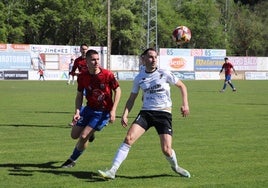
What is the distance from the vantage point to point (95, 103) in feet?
28.5

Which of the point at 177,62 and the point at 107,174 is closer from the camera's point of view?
the point at 107,174

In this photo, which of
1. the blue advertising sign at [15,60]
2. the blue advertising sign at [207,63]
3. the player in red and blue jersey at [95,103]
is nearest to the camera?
the player in red and blue jersey at [95,103]

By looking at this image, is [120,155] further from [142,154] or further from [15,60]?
[15,60]

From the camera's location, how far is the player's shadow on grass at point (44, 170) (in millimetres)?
8102

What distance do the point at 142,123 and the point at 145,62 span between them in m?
0.90

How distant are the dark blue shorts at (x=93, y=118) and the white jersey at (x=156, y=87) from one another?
0.92 meters

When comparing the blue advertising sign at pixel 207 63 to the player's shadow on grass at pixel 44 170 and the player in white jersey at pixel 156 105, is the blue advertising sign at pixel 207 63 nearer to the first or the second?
the player's shadow on grass at pixel 44 170

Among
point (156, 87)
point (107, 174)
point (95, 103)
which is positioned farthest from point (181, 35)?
point (107, 174)

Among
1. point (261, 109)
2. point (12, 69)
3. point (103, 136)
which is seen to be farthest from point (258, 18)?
point (103, 136)

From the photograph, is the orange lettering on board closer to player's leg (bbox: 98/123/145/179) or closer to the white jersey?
the white jersey

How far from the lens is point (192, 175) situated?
27.1ft

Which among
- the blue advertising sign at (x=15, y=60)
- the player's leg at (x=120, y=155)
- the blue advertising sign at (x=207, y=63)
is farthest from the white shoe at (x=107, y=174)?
the blue advertising sign at (x=207, y=63)

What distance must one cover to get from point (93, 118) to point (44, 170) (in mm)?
1127

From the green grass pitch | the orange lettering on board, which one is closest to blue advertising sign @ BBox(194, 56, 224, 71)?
the orange lettering on board
